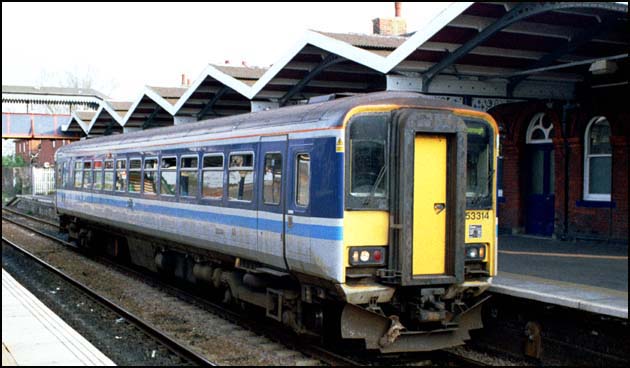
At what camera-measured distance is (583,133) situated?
16125 mm

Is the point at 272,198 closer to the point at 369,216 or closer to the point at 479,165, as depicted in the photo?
the point at 369,216

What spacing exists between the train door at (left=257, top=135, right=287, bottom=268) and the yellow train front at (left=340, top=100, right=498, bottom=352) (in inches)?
51.2

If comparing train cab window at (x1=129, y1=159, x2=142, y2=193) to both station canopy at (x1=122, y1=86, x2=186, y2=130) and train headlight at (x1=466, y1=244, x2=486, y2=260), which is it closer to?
station canopy at (x1=122, y1=86, x2=186, y2=130)

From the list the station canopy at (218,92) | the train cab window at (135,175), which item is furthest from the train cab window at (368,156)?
the station canopy at (218,92)

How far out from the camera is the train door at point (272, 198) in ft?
30.2

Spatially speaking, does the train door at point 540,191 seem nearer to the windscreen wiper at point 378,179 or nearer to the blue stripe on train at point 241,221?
the blue stripe on train at point 241,221

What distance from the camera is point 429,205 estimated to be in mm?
8414

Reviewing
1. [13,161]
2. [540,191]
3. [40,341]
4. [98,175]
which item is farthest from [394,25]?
[13,161]

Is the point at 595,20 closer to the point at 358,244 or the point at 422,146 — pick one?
the point at 422,146

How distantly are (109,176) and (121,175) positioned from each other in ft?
3.17

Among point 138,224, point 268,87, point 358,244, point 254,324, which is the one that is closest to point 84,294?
point 138,224

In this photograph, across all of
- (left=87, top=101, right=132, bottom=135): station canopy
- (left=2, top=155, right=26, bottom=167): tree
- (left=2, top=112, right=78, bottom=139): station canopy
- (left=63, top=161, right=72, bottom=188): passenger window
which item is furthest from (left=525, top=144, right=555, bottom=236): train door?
(left=2, top=155, right=26, bottom=167): tree

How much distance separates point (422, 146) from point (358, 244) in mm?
1330

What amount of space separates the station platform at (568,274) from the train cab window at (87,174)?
9.98 metres
